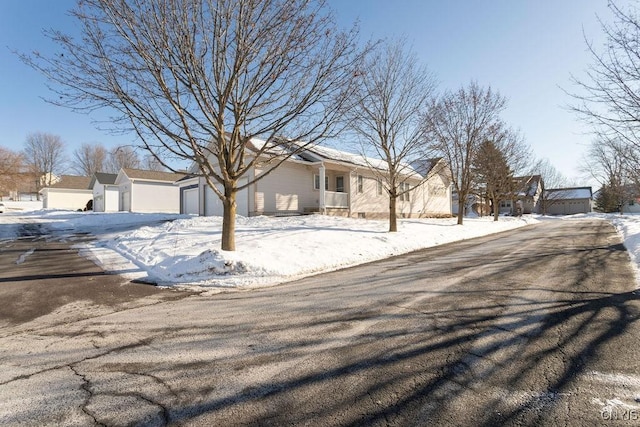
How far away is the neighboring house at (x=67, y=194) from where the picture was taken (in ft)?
140

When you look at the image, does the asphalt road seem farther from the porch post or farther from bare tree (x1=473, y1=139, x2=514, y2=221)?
bare tree (x1=473, y1=139, x2=514, y2=221)

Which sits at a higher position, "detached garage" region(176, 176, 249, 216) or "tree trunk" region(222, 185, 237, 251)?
"detached garage" region(176, 176, 249, 216)

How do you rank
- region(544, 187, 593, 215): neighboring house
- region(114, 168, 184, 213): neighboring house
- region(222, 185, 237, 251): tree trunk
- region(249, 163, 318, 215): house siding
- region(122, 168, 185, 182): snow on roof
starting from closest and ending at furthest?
1. region(222, 185, 237, 251): tree trunk
2. region(249, 163, 318, 215): house siding
3. region(114, 168, 184, 213): neighboring house
4. region(122, 168, 185, 182): snow on roof
5. region(544, 187, 593, 215): neighboring house

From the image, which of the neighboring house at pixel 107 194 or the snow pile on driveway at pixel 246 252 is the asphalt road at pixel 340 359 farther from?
the neighboring house at pixel 107 194

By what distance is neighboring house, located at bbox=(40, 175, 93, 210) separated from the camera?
4269 cm

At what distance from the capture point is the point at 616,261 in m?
7.92

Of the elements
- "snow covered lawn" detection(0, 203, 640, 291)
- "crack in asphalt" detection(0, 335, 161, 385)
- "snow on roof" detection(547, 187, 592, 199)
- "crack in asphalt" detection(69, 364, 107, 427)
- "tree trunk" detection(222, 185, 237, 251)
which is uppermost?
"snow on roof" detection(547, 187, 592, 199)

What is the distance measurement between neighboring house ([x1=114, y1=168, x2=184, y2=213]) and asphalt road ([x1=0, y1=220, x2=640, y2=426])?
99.2 ft

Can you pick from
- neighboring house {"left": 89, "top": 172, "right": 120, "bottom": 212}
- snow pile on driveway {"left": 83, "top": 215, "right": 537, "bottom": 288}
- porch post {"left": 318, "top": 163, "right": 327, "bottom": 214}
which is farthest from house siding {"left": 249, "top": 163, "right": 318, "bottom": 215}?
neighboring house {"left": 89, "top": 172, "right": 120, "bottom": 212}

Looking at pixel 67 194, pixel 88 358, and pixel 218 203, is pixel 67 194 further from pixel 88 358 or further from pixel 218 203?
pixel 88 358

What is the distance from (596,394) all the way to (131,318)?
17.3ft

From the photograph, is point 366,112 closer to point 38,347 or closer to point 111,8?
point 111,8

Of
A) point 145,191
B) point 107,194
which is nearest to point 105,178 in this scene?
point 107,194

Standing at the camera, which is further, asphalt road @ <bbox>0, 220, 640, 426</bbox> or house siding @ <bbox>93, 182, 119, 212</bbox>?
house siding @ <bbox>93, 182, 119, 212</bbox>
